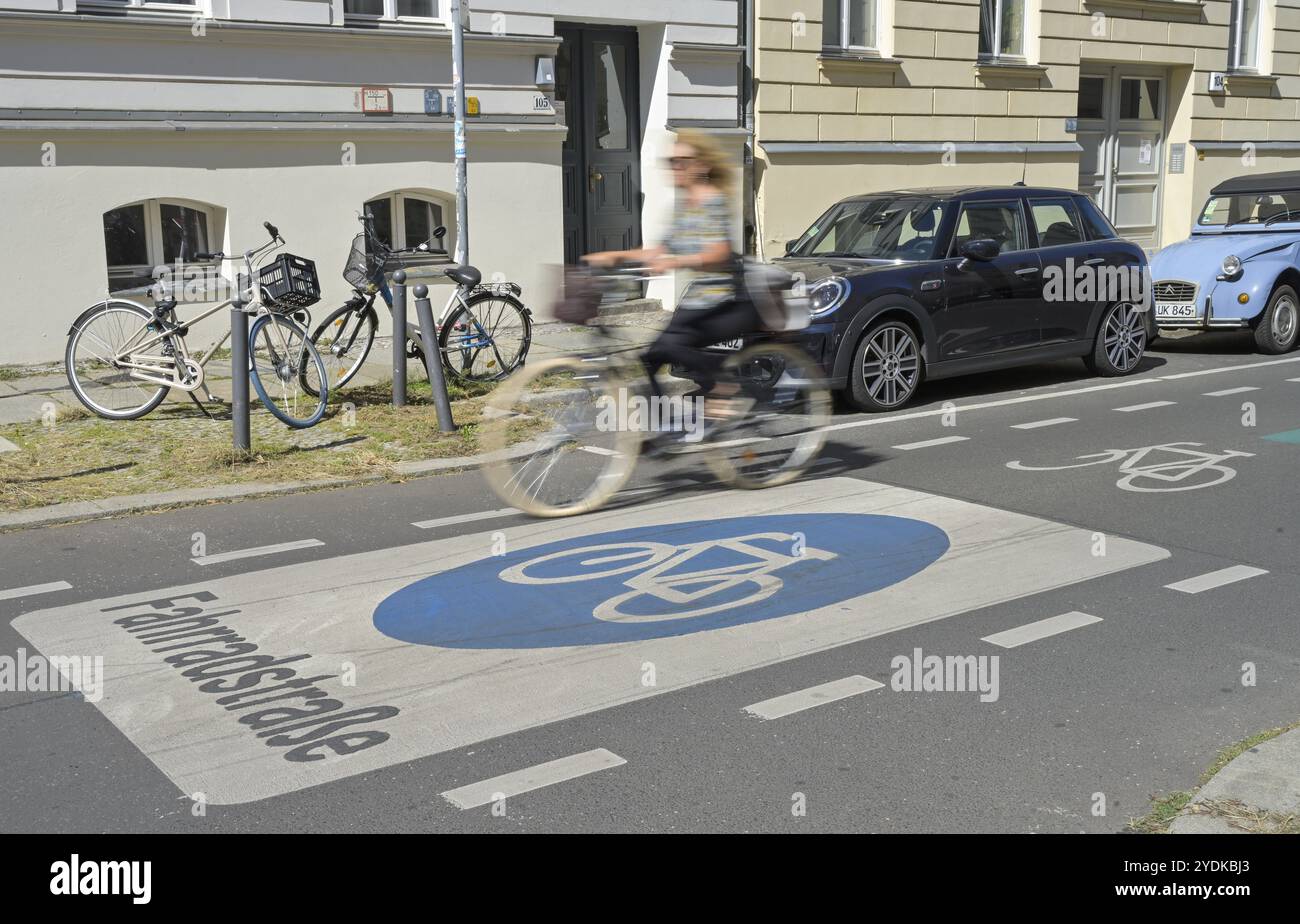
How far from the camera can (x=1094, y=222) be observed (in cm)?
1312

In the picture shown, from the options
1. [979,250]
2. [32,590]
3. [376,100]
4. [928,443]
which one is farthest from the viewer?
[376,100]

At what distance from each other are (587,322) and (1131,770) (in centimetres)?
427

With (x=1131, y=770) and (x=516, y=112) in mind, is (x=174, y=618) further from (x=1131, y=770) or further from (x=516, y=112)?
(x=516, y=112)

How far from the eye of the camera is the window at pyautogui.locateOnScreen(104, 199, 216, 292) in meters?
13.7

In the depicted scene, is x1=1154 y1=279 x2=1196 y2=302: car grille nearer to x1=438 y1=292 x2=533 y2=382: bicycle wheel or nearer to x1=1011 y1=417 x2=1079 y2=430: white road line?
x1=1011 y1=417 x2=1079 y2=430: white road line

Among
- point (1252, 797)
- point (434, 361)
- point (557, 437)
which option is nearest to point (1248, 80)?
point (434, 361)

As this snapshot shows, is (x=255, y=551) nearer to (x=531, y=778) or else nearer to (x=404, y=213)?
(x=531, y=778)

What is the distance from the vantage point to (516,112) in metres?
15.6

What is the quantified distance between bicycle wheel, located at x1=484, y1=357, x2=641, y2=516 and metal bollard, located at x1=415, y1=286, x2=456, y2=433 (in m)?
2.26

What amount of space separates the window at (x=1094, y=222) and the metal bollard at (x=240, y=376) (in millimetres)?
7727

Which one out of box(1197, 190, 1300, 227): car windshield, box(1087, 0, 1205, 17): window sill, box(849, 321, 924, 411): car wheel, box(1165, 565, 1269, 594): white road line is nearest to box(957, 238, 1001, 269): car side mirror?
box(849, 321, 924, 411): car wheel

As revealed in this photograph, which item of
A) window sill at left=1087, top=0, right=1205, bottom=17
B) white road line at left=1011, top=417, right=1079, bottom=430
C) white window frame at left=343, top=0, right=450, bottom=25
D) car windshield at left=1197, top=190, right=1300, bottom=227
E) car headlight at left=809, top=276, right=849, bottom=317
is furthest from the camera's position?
window sill at left=1087, top=0, right=1205, bottom=17

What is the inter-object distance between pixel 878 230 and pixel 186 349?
19.1 ft

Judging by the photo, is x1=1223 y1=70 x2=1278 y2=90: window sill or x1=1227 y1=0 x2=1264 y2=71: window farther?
x1=1227 y1=0 x2=1264 y2=71: window
